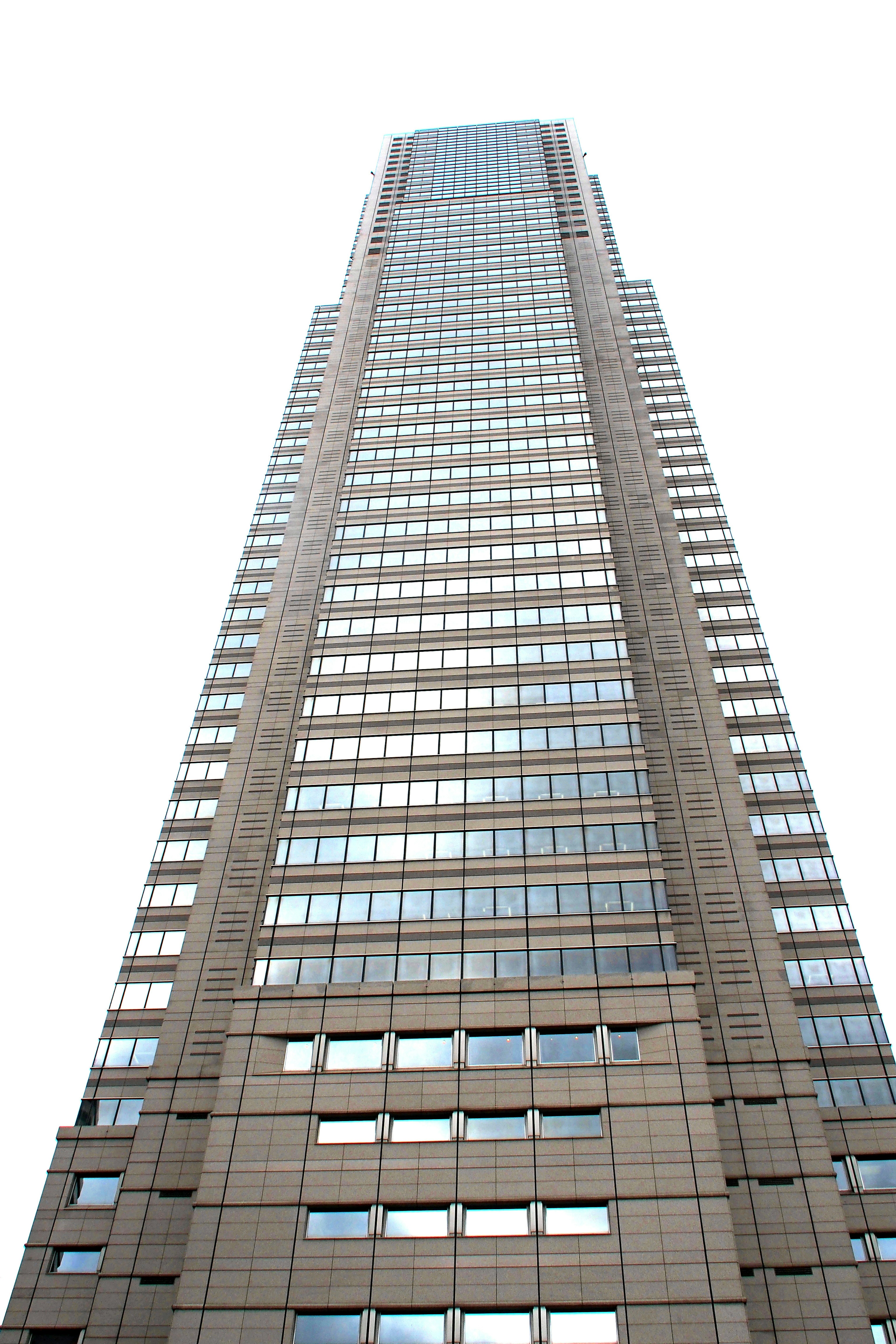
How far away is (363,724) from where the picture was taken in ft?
195

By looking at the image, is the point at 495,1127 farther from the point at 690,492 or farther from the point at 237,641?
the point at 690,492

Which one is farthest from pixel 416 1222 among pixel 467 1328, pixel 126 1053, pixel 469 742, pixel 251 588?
pixel 251 588

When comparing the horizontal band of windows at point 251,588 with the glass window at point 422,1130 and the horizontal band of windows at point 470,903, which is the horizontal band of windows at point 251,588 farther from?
the glass window at point 422,1130

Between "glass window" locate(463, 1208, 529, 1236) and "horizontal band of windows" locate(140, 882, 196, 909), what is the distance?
2932 cm

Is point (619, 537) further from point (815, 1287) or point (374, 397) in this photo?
point (815, 1287)

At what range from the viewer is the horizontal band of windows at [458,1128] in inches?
1540

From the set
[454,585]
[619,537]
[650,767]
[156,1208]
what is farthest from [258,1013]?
[619,537]

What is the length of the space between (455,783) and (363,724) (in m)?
7.38

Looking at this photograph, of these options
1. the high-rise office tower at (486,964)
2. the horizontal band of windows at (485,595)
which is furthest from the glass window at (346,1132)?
the horizontal band of windows at (485,595)

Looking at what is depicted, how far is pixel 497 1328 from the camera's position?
3478cm

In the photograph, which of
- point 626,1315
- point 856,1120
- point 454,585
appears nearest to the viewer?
point 626,1315

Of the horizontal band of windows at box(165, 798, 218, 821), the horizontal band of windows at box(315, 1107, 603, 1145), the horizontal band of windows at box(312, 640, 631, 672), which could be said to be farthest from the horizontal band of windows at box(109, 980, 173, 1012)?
the horizontal band of windows at box(315, 1107, 603, 1145)

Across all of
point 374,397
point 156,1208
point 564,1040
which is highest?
point 374,397

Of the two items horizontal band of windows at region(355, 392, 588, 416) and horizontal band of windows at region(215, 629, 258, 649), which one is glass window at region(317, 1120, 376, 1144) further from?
horizontal band of windows at region(355, 392, 588, 416)
